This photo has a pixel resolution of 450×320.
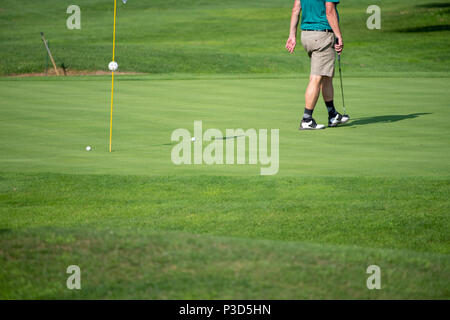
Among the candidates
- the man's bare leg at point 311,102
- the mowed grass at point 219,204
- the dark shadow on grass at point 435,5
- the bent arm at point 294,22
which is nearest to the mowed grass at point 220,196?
the mowed grass at point 219,204

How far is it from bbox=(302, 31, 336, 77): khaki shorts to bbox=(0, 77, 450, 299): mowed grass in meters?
0.75

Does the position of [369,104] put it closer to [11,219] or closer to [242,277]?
[11,219]

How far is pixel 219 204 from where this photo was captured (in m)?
6.04

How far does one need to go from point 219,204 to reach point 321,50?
4.88m

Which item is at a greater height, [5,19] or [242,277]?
[5,19]

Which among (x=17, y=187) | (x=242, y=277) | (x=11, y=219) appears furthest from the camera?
(x=17, y=187)

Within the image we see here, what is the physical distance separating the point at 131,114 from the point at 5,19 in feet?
101

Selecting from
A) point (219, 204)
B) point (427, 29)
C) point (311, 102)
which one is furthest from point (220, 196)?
point (427, 29)

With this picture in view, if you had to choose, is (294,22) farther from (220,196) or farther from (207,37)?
(207,37)

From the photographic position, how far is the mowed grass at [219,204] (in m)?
3.87

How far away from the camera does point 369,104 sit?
11773 mm

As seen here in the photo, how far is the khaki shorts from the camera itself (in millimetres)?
10242

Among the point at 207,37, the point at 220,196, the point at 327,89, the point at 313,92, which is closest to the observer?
the point at 220,196
